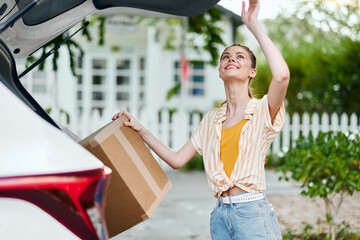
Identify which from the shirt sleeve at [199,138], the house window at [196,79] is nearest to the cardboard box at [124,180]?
Result: the shirt sleeve at [199,138]

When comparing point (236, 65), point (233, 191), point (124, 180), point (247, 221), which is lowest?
point (247, 221)

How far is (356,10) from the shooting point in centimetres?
1397

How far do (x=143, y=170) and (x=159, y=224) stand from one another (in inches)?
140

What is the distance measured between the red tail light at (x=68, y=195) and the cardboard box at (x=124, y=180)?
22.5 inches

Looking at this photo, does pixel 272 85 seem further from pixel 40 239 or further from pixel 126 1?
pixel 40 239

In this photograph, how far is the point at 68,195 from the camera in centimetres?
144

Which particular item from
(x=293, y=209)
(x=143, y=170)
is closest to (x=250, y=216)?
(x=143, y=170)

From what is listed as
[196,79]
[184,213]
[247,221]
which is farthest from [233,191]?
[196,79]

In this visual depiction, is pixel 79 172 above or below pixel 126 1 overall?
below

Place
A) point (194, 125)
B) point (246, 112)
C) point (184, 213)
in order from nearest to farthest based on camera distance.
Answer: point (246, 112)
point (184, 213)
point (194, 125)

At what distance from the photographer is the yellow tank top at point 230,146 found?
7.80ft

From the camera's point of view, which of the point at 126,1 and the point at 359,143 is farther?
the point at 359,143

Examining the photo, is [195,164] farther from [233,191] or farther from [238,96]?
[233,191]

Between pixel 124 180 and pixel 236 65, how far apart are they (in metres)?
0.85
